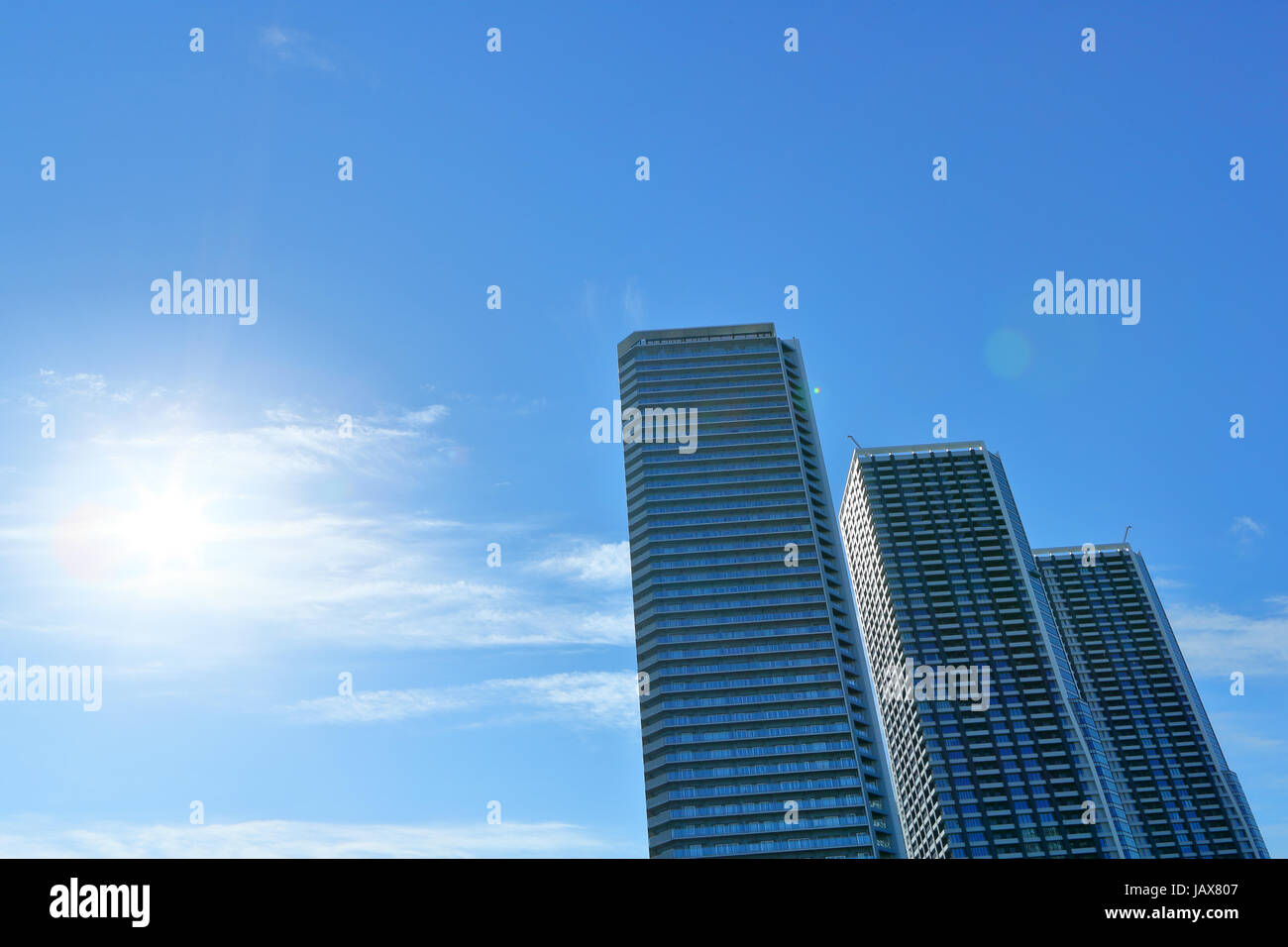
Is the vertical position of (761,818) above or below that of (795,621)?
below

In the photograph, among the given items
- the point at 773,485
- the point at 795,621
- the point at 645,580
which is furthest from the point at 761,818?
the point at 773,485

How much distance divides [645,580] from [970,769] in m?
82.1

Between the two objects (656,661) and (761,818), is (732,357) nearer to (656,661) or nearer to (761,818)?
(656,661)

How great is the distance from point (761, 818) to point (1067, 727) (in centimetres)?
8624

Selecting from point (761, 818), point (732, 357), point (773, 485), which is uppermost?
point (732, 357)

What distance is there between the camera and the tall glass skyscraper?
13800 cm

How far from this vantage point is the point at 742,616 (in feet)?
515

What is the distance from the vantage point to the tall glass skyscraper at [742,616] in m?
138
